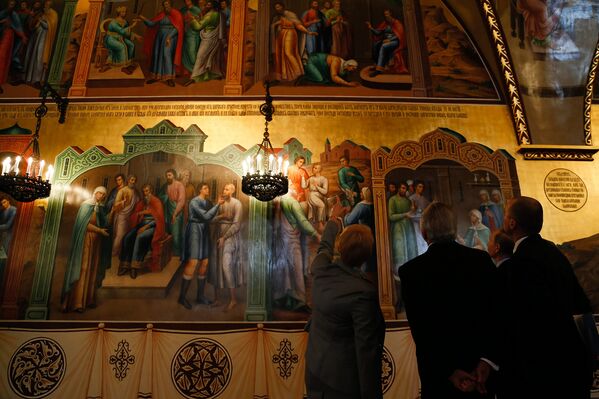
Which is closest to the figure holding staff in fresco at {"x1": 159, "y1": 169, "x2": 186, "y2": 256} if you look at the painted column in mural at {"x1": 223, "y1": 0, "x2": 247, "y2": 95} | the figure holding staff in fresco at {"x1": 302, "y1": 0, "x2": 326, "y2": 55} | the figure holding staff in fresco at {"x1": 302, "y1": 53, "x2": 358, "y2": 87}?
the painted column in mural at {"x1": 223, "y1": 0, "x2": 247, "y2": 95}

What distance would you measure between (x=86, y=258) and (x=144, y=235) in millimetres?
923

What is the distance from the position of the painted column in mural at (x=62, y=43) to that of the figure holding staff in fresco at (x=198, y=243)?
355 cm

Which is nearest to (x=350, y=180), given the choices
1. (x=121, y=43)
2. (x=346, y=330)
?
(x=346, y=330)

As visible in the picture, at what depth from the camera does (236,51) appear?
8.14 m

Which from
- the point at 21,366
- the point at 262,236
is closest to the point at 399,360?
the point at 262,236

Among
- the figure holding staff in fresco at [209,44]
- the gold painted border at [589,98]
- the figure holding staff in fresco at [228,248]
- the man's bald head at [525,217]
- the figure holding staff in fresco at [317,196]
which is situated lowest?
the man's bald head at [525,217]

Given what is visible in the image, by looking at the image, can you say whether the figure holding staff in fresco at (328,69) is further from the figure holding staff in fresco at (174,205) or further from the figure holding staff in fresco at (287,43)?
the figure holding staff in fresco at (174,205)

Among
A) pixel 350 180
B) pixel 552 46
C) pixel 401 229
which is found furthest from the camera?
pixel 552 46

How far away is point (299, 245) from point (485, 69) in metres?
4.81

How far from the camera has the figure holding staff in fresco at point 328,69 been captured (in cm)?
804

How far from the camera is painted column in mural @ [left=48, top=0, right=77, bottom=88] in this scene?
8064 mm

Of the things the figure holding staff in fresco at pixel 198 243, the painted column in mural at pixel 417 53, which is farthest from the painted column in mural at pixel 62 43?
the painted column in mural at pixel 417 53

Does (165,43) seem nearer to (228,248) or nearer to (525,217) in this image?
(228,248)

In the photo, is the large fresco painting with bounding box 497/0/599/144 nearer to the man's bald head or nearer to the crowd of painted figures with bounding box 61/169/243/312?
the crowd of painted figures with bounding box 61/169/243/312
